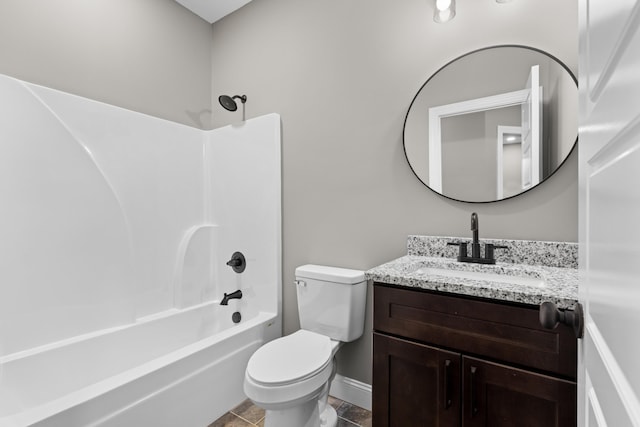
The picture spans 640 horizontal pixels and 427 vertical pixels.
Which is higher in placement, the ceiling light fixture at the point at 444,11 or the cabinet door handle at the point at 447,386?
the ceiling light fixture at the point at 444,11

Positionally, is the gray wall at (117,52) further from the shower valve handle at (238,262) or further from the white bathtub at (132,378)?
the white bathtub at (132,378)

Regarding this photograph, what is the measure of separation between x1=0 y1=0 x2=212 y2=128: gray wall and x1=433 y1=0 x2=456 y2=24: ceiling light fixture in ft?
6.31

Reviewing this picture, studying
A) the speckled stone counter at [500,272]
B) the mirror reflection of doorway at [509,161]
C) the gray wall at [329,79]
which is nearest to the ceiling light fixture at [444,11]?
the gray wall at [329,79]

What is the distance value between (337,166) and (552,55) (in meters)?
1.19

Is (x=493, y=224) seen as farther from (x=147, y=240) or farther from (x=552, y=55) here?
(x=147, y=240)

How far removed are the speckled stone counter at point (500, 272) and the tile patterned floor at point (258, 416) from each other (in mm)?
1005

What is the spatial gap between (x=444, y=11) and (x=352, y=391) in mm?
2251

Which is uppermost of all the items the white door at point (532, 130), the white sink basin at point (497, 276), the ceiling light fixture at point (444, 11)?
the ceiling light fixture at point (444, 11)

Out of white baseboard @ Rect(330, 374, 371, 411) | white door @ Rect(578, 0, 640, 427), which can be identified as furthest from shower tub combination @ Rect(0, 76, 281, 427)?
white door @ Rect(578, 0, 640, 427)

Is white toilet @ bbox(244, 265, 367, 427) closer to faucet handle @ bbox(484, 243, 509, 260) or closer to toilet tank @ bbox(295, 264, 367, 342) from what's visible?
toilet tank @ bbox(295, 264, 367, 342)

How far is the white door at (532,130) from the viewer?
1.45 metres

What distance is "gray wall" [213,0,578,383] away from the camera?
1.47 m

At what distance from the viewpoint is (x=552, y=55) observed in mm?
1408

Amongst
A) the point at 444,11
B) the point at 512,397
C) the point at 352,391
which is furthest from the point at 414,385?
the point at 444,11
